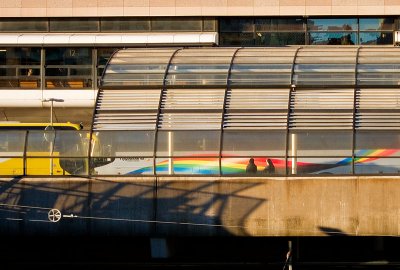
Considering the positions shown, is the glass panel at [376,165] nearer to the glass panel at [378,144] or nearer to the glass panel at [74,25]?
the glass panel at [378,144]

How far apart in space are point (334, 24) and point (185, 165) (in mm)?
23586

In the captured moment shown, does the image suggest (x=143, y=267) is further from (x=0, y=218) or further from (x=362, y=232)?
(x=362, y=232)

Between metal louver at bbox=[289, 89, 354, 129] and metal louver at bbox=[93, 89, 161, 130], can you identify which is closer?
metal louver at bbox=[289, 89, 354, 129]

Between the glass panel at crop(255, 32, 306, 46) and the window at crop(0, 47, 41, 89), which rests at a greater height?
the glass panel at crop(255, 32, 306, 46)

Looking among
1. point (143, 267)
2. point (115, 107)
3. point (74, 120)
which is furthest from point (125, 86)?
point (74, 120)

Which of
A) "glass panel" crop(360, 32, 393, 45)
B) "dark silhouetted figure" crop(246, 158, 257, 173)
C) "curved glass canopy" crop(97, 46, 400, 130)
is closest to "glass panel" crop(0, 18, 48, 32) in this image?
"glass panel" crop(360, 32, 393, 45)

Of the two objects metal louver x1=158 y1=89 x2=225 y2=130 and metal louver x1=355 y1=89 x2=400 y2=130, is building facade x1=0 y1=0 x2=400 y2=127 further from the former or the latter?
metal louver x1=355 y1=89 x2=400 y2=130

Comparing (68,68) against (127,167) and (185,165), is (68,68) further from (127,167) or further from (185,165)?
(185,165)

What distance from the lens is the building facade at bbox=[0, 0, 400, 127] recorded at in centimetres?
5203

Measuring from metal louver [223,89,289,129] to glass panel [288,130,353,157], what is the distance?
565 mm

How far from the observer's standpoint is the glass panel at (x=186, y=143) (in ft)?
100

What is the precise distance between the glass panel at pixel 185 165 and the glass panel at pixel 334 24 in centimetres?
2313

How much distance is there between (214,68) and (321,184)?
16.3ft

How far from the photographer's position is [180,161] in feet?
100
